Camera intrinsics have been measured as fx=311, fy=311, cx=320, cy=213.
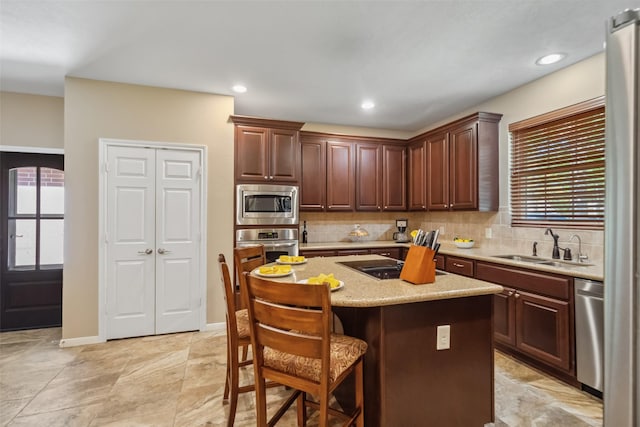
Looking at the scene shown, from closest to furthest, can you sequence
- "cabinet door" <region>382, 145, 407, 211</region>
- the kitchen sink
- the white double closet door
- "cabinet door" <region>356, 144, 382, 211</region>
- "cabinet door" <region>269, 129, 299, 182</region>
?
the kitchen sink < the white double closet door < "cabinet door" <region>269, 129, 299, 182</region> < "cabinet door" <region>356, 144, 382, 211</region> < "cabinet door" <region>382, 145, 407, 211</region>

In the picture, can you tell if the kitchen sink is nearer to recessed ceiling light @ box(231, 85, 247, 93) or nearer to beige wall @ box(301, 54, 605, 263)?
beige wall @ box(301, 54, 605, 263)

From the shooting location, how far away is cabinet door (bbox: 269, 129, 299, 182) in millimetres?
3848

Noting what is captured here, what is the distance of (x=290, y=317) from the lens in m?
1.34

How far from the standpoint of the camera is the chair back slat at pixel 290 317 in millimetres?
1299

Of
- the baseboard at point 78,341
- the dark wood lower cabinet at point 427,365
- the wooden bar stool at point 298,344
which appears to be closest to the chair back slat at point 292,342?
the wooden bar stool at point 298,344

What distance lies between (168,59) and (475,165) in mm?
3369

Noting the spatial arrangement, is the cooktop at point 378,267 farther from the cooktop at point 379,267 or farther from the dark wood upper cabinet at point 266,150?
the dark wood upper cabinet at point 266,150

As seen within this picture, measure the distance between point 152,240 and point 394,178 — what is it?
135 inches

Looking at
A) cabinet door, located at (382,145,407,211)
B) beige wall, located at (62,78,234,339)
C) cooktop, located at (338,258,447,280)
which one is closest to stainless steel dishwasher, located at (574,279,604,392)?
cooktop, located at (338,258,447,280)

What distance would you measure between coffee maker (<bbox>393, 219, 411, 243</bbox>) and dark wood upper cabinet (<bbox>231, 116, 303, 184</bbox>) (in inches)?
75.9

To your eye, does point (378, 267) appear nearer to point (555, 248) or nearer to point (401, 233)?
point (555, 248)

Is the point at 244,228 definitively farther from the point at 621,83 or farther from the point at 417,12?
the point at 621,83

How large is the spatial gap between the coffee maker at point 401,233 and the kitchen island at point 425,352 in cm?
296

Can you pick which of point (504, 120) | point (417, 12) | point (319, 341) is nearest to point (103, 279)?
point (319, 341)
